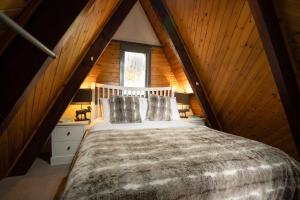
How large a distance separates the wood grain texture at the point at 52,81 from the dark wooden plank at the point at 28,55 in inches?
20.5

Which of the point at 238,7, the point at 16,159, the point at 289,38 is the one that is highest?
the point at 238,7

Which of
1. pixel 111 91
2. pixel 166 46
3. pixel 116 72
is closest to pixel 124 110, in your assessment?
pixel 111 91

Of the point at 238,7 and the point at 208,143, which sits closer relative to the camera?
the point at 208,143

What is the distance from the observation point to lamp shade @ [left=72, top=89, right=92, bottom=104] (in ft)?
8.67

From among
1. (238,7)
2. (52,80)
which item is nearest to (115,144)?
(52,80)

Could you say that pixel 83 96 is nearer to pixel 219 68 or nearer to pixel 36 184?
pixel 36 184

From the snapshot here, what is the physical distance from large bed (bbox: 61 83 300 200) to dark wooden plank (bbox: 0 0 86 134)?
56 cm

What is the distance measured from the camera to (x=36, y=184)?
198cm

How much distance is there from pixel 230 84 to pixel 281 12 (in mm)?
1075

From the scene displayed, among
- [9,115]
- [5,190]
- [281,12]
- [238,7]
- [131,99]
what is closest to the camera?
[9,115]

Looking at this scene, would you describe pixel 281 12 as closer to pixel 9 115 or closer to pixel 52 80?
pixel 9 115

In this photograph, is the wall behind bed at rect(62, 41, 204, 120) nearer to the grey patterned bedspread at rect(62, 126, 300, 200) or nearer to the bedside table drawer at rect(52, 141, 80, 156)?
the bedside table drawer at rect(52, 141, 80, 156)

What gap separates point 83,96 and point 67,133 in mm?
598

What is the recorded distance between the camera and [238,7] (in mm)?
1597
